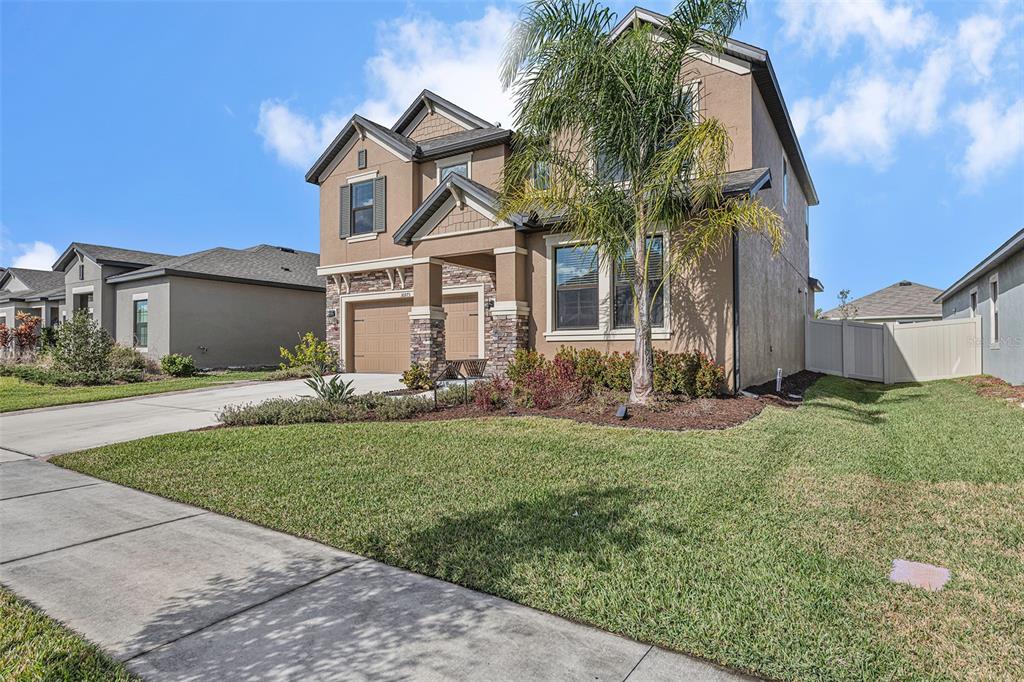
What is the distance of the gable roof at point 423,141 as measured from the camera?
15898 mm

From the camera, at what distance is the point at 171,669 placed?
2.53m

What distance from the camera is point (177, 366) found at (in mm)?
18531

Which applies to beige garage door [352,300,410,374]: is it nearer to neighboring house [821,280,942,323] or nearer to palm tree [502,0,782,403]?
palm tree [502,0,782,403]

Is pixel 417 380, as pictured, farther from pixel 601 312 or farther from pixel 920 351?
pixel 920 351

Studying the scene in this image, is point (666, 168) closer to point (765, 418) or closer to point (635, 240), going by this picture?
point (635, 240)

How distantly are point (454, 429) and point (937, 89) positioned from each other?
15088mm

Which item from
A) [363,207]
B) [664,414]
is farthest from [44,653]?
[363,207]

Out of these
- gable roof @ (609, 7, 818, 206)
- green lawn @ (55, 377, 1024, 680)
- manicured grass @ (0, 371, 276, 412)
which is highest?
gable roof @ (609, 7, 818, 206)

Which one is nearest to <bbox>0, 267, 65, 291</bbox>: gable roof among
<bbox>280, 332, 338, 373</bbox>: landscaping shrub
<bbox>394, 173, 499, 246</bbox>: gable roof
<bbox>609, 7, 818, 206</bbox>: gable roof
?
<bbox>280, 332, 338, 373</bbox>: landscaping shrub

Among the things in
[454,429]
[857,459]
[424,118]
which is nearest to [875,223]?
[424,118]

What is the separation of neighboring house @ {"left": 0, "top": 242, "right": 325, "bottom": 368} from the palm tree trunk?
17692 mm

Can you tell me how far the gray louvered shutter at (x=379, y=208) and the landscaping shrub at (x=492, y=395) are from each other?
912 cm

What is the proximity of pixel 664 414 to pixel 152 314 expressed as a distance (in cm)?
1998

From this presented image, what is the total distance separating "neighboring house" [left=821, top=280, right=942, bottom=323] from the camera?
30.4 meters
